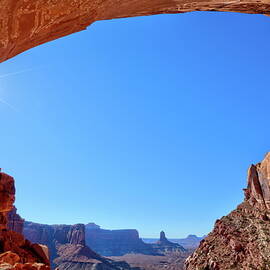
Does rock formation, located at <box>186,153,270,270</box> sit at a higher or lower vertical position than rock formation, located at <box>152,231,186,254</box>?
higher

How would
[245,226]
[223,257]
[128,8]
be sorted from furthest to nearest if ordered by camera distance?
[245,226] → [223,257] → [128,8]

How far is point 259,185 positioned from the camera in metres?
42.2

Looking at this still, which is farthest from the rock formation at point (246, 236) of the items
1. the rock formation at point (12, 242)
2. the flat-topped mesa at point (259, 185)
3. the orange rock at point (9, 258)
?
the orange rock at point (9, 258)

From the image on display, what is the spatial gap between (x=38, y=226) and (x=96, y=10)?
140071mm

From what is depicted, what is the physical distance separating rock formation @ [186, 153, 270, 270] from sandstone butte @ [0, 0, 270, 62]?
33.1 meters

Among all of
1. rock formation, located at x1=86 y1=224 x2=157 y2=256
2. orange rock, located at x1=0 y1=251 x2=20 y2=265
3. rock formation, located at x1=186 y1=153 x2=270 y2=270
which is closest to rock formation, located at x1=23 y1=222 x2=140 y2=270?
rock formation, located at x1=86 y1=224 x2=157 y2=256

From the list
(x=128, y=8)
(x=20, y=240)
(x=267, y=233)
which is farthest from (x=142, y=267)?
(x=128, y=8)

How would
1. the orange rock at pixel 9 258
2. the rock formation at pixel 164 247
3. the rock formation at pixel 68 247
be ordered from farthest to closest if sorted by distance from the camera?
the rock formation at pixel 164 247 < the rock formation at pixel 68 247 < the orange rock at pixel 9 258

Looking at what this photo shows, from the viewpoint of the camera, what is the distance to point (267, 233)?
31438 millimetres

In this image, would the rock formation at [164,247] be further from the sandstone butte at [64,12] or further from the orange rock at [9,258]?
the sandstone butte at [64,12]

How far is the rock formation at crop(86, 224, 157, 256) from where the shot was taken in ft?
502

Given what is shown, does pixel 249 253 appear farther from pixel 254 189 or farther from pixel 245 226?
pixel 254 189

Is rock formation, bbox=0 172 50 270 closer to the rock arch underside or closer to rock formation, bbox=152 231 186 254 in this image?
the rock arch underside

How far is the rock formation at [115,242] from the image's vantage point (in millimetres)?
153125
